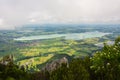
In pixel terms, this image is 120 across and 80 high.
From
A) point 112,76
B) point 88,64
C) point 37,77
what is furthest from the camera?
point 37,77

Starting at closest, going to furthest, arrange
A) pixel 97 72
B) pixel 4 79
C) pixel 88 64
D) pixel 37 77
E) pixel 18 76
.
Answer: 1. pixel 97 72
2. pixel 88 64
3. pixel 4 79
4. pixel 18 76
5. pixel 37 77

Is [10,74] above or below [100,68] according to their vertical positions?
below

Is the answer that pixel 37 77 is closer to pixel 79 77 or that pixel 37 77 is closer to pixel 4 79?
pixel 4 79

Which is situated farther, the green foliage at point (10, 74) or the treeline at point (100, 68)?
the green foliage at point (10, 74)

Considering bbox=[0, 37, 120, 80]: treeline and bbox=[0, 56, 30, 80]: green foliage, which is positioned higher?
bbox=[0, 37, 120, 80]: treeline

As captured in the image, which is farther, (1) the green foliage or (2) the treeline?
(1) the green foliage

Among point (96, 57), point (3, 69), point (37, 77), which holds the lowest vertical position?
point (37, 77)

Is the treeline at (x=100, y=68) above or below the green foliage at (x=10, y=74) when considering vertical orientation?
above

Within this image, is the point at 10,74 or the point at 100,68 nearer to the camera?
the point at 100,68

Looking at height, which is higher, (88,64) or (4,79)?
(88,64)

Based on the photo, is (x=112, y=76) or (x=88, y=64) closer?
(x=112, y=76)

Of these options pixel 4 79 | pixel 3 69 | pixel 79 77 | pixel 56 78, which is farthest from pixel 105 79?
pixel 3 69
